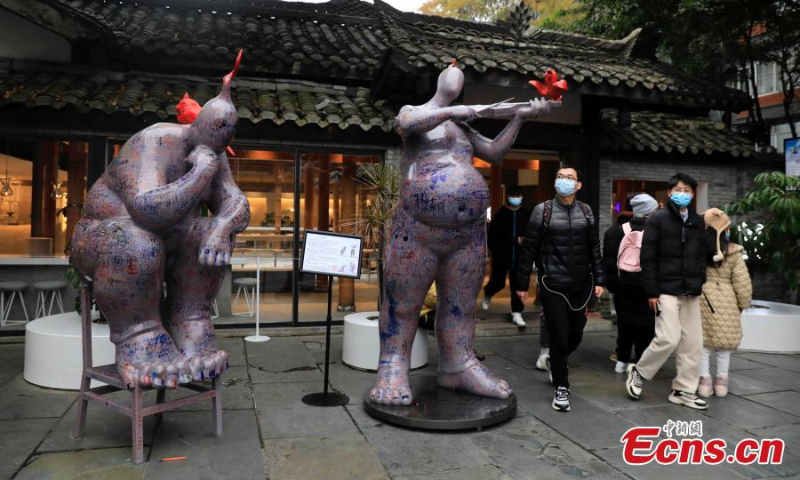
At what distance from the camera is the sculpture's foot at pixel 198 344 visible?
136 inches

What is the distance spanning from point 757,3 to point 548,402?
865 centimetres

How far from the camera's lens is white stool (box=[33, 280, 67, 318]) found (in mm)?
6828

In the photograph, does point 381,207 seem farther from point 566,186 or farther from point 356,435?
point 356,435

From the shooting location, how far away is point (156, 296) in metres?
3.37

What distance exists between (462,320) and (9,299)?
5.59 meters

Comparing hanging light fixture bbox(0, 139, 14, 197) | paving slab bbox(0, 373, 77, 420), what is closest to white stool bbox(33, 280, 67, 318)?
hanging light fixture bbox(0, 139, 14, 197)

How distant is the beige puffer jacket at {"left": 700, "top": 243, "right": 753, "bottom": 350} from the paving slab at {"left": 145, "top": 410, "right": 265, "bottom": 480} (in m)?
3.73

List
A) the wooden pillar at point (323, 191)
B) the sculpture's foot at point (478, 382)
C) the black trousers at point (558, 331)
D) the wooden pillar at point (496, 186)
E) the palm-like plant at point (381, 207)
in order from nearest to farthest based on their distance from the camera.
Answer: the sculpture's foot at point (478, 382) → the black trousers at point (558, 331) → the palm-like plant at point (381, 207) → the wooden pillar at point (323, 191) → the wooden pillar at point (496, 186)

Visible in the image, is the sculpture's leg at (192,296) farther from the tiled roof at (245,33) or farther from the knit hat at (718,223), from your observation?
the tiled roof at (245,33)

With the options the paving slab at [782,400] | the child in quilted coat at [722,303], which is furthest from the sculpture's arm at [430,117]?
the paving slab at [782,400]

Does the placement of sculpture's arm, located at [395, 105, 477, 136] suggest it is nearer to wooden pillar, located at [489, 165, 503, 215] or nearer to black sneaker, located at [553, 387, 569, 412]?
black sneaker, located at [553, 387, 569, 412]

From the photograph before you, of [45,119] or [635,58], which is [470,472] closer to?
[45,119]

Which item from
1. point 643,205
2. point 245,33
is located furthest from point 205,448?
point 245,33

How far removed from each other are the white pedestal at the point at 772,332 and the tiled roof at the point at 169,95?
4.73m
